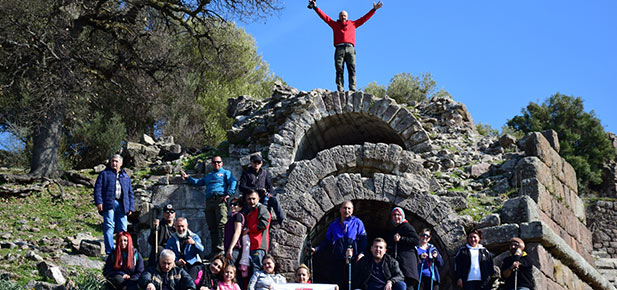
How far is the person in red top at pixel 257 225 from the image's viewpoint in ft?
33.7

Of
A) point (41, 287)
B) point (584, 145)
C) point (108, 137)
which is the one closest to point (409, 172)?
point (41, 287)

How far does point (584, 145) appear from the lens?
99.7ft

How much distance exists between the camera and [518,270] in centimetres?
1000

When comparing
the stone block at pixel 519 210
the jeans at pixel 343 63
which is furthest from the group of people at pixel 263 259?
the jeans at pixel 343 63

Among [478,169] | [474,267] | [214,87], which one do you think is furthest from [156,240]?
[214,87]

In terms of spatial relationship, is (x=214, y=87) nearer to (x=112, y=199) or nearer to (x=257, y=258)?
(x=112, y=199)

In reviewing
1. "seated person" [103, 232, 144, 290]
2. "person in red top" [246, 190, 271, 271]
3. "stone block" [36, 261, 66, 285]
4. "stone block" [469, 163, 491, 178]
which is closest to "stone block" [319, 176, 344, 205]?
"person in red top" [246, 190, 271, 271]

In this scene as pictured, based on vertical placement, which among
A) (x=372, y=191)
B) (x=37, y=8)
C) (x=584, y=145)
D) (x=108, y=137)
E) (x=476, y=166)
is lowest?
(x=372, y=191)

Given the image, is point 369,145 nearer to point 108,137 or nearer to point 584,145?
point 108,137

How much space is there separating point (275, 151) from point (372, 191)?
331 centimetres

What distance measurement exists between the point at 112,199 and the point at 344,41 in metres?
6.72

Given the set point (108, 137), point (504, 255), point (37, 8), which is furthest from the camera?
point (108, 137)

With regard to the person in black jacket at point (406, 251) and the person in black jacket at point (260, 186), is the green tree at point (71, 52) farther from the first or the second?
the person in black jacket at point (406, 251)

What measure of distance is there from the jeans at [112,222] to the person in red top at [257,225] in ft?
7.42
